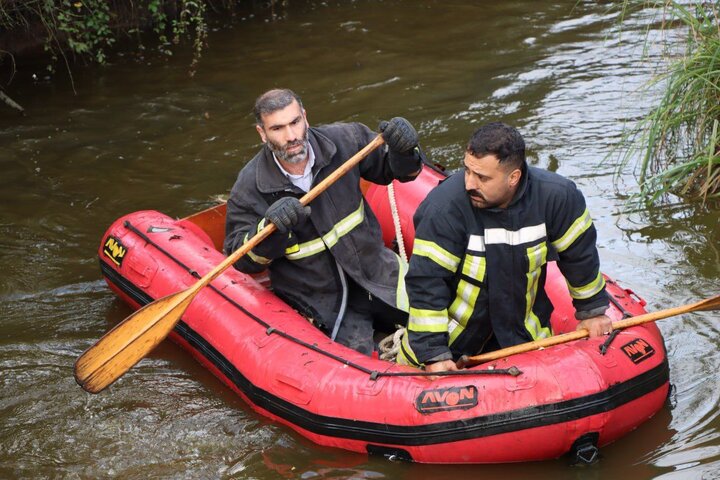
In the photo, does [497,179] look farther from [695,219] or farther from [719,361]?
[695,219]

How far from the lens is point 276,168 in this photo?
4355 millimetres

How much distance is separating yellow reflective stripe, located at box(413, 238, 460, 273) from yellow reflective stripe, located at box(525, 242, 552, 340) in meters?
0.27

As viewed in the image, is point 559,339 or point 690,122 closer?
point 559,339

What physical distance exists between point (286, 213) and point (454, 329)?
2.75 ft

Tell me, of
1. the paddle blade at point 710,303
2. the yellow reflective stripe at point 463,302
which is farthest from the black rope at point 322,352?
the paddle blade at point 710,303

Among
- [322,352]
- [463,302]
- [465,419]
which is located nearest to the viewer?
[465,419]

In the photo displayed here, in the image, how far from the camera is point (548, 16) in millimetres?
9484

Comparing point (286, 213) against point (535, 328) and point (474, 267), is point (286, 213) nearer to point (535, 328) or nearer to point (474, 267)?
point (474, 267)

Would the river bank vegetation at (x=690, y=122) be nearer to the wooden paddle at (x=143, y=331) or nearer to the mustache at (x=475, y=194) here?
the wooden paddle at (x=143, y=331)

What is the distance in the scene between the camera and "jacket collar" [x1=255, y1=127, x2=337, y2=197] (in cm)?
434

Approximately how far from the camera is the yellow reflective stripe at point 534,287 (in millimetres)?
3609

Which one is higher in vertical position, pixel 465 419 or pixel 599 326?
pixel 599 326

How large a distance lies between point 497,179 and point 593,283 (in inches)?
23.6

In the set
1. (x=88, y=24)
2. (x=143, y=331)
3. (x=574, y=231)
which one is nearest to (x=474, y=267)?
(x=574, y=231)
